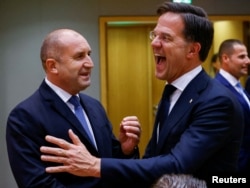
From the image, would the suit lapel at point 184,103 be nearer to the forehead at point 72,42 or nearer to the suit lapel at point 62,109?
the suit lapel at point 62,109

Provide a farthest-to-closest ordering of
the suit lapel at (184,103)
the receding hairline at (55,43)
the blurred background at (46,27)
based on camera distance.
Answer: the blurred background at (46,27)
the receding hairline at (55,43)
the suit lapel at (184,103)

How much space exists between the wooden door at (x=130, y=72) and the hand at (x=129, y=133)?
3.73 metres

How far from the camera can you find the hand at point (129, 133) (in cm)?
194

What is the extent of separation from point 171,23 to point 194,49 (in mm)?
143

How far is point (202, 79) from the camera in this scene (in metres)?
1.62

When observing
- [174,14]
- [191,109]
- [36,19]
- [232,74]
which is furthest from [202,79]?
[36,19]

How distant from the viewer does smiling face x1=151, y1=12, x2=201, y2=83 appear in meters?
1.64

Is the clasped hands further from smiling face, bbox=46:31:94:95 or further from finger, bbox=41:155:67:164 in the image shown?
smiling face, bbox=46:31:94:95

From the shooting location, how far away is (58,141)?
1593mm

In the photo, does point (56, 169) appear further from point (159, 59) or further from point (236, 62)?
point (236, 62)

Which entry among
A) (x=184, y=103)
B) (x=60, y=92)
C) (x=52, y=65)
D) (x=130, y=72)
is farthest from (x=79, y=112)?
(x=130, y=72)

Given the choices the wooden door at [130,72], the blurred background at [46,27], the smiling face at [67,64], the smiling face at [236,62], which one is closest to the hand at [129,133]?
the smiling face at [67,64]

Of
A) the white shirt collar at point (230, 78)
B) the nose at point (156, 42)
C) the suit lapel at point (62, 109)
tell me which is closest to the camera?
the nose at point (156, 42)

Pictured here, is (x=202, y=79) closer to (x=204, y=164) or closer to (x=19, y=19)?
(x=204, y=164)
